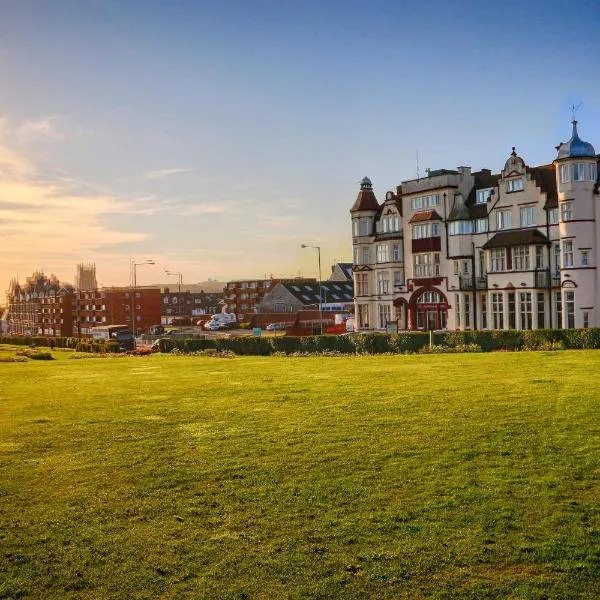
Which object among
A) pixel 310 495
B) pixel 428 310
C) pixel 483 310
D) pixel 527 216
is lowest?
pixel 310 495

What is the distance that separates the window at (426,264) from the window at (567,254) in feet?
46.6

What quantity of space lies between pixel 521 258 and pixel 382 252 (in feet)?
55.7

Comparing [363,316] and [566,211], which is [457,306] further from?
[566,211]

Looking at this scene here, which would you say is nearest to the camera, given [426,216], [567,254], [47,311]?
[567,254]

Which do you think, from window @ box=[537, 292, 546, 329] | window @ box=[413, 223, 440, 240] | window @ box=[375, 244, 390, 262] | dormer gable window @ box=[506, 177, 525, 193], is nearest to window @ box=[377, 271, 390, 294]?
window @ box=[375, 244, 390, 262]

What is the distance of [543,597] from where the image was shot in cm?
992

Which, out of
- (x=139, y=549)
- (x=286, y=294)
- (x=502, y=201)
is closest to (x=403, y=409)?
(x=139, y=549)

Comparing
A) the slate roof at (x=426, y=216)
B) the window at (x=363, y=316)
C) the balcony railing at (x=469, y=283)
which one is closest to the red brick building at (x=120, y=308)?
the window at (x=363, y=316)

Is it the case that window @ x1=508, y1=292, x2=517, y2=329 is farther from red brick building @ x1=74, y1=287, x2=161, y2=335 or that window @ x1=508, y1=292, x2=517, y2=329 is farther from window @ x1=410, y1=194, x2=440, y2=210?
red brick building @ x1=74, y1=287, x2=161, y2=335

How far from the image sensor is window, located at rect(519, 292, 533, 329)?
2354 inches

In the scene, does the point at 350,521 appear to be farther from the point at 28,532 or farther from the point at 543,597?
the point at 28,532

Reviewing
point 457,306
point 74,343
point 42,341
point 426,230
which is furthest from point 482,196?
point 42,341

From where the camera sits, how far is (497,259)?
204 ft

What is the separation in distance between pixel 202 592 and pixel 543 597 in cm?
462
